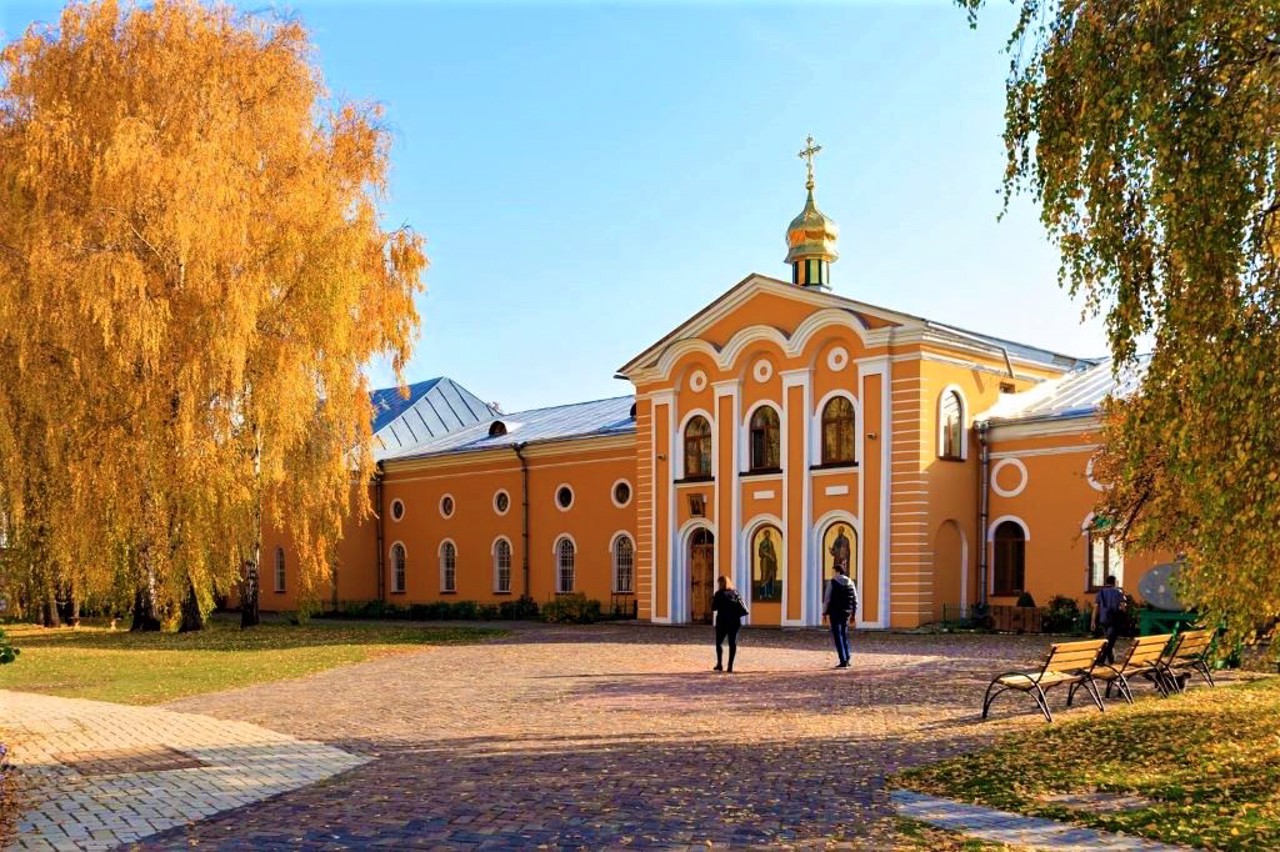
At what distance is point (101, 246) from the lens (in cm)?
2073

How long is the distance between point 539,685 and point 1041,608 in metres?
13.5

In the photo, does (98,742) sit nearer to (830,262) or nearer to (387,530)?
(830,262)

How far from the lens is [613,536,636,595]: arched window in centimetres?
3350

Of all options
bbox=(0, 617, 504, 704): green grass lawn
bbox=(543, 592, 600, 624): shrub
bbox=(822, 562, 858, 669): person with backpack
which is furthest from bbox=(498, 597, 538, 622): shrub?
bbox=(822, 562, 858, 669): person with backpack

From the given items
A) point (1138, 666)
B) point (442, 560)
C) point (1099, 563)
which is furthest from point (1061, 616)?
point (442, 560)

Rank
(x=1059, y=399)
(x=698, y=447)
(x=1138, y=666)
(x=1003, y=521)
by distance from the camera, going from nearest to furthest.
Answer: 1. (x=1138, y=666)
2. (x=1003, y=521)
3. (x=1059, y=399)
4. (x=698, y=447)

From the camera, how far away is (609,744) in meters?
10.4

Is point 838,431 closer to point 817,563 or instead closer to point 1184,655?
point 817,563

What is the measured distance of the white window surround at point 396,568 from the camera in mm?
40275

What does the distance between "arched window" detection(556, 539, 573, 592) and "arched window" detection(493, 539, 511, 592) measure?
2.31m

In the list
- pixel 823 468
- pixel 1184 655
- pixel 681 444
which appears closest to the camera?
pixel 1184 655

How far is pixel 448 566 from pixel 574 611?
8.63 meters

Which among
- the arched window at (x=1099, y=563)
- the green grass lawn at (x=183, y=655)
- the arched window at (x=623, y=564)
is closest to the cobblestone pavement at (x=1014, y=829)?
the green grass lawn at (x=183, y=655)

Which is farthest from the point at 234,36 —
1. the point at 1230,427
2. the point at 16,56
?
the point at 1230,427
